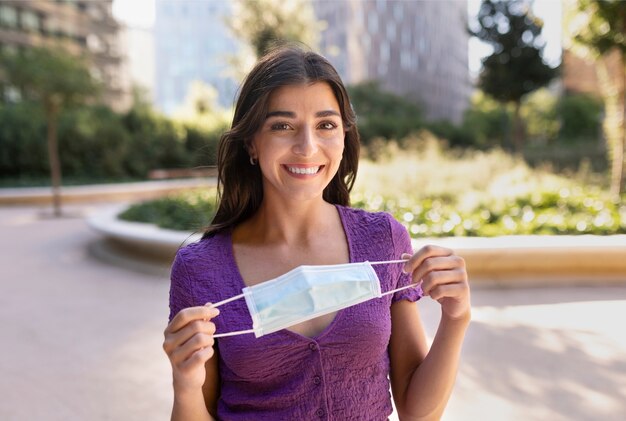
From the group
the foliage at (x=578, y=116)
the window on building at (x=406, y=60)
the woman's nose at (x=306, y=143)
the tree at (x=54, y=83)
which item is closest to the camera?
the woman's nose at (x=306, y=143)

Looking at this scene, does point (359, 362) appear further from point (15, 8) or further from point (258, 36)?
point (15, 8)

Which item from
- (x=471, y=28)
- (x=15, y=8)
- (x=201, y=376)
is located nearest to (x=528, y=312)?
(x=201, y=376)

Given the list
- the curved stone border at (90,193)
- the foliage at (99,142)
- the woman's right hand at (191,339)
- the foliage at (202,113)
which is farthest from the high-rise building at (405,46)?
the woman's right hand at (191,339)

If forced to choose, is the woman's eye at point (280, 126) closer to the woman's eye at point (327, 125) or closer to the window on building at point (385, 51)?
the woman's eye at point (327, 125)

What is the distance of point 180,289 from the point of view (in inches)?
69.2

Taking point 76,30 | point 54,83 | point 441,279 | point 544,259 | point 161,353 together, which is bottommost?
point 161,353

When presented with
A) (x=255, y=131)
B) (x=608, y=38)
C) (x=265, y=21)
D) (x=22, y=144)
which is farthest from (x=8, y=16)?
(x=255, y=131)

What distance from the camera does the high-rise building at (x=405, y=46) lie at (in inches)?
3036

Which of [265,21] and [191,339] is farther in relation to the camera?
[265,21]

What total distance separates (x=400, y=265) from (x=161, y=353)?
10.8 feet

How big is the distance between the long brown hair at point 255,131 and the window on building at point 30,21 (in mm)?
52926

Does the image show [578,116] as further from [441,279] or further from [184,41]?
[184,41]

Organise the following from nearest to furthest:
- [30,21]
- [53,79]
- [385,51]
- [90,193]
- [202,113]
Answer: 1. [53,79]
2. [90,193]
3. [202,113]
4. [30,21]
5. [385,51]

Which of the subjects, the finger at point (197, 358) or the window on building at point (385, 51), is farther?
the window on building at point (385, 51)
